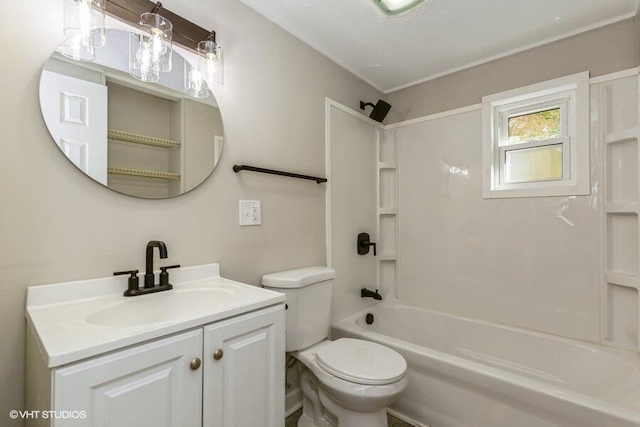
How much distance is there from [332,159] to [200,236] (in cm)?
112

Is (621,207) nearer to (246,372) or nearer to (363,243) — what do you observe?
(363,243)

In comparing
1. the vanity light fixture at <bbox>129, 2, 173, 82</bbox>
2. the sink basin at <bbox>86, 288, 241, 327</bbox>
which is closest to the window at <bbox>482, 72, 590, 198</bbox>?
the sink basin at <bbox>86, 288, 241, 327</bbox>

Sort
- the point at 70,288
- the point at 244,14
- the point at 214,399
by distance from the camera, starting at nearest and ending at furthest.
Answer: the point at 214,399
the point at 70,288
the point at 244,14

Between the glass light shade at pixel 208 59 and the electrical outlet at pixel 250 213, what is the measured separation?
625 millimetres

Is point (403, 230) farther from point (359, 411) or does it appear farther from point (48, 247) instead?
point (48, 247)

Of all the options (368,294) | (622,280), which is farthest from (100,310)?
(622,280)

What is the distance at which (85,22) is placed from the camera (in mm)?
1061

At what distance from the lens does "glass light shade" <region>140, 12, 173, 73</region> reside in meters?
1.22

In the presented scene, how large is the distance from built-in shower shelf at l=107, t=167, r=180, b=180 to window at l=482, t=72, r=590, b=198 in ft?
6.80

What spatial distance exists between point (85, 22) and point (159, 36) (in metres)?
0.25

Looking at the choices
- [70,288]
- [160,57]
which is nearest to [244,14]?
[160,57]

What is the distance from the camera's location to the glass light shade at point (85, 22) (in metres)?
1.04

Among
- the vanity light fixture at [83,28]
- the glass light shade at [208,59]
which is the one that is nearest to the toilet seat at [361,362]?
the glass light shade at [208,59]

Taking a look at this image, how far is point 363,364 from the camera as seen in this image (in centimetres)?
144
